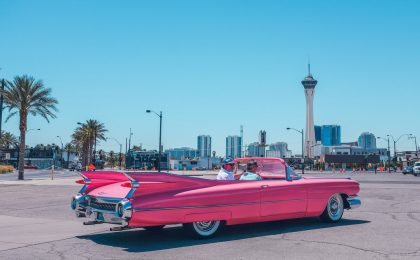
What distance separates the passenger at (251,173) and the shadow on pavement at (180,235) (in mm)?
915

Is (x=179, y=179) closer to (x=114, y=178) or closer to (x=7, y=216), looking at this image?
(x=114, y=178)

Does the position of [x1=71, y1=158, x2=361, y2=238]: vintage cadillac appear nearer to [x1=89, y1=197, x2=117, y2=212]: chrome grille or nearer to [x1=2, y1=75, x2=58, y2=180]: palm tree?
[x1=89, y1=197, x2=117, y2=212]: chrome grille

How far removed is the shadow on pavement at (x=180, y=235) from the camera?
663 cm

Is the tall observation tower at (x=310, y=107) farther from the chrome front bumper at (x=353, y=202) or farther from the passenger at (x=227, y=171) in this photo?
the passenger at (x=227, y=171)

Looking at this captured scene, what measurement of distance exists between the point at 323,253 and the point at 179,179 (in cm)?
238

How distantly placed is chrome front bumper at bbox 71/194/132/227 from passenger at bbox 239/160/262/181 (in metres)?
2.63

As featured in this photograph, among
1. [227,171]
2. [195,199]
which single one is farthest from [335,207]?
[195,199]

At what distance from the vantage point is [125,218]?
20.4ft

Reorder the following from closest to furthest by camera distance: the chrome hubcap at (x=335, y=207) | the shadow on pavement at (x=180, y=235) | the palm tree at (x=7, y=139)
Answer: the shadow on pavement at (x=180, y=235) → the chrome hubcap at (x=335, y=207) → the palm tree at (x=7, y=139)

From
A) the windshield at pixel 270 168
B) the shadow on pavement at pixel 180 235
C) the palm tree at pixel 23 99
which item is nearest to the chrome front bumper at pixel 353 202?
the shadow on pavement at pixel 180 235

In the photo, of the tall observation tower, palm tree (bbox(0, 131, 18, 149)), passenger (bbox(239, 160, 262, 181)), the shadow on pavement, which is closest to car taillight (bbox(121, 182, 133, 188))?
the shadow on pavement

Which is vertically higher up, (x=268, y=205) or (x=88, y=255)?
(x=268, y=205)

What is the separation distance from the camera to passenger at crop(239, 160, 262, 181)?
320 inches

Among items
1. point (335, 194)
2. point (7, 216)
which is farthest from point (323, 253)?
point (7, 216)
